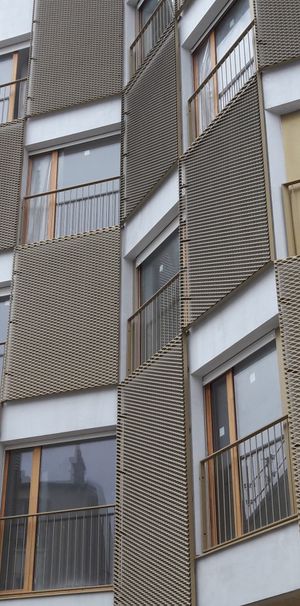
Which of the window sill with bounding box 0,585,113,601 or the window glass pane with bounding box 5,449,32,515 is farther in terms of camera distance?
the window glass pane with bounding box 5,449,32,515

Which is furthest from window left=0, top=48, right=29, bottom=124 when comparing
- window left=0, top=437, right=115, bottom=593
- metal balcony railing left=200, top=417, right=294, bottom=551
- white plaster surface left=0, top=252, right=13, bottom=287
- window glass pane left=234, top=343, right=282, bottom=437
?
metal balcony railing left=200, top=417, right=294, bottom=551

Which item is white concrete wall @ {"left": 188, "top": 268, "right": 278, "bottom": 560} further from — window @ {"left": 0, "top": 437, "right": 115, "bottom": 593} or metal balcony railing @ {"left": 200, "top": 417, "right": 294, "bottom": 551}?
window @ {"left": 0, "top": 437, "right": 115, "bottom": 593}

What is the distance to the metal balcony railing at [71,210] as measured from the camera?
18.5 metres

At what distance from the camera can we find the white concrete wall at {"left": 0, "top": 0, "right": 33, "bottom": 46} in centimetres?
2175

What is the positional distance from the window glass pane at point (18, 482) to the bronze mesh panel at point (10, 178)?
4.19m

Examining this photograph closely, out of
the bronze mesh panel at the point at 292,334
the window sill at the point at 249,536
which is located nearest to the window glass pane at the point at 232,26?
the bronze mesh panel at the point at 292,334

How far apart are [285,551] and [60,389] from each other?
659 cm

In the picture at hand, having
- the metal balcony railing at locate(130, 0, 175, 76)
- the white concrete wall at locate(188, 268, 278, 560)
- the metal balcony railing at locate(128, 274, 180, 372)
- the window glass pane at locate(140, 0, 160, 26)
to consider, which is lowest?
the white concrete wall at locate(188, 268, 278, 560)

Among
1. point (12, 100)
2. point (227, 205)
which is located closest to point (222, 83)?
point (227, 205)

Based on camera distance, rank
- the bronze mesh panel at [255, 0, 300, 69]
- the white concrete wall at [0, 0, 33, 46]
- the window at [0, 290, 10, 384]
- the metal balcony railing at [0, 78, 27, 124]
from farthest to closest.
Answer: the white concrete wall at [0, 0, 33, 46] → the metal balcony railing at [0, 78, 27, 124] → the window at [0, 290, 10, 384] → the bronze mesh panel at [255, 0, 300, 69]

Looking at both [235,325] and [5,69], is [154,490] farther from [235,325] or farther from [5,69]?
[5,69]

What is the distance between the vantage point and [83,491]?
15977 mm

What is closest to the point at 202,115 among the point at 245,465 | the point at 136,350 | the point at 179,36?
the point at 179,36

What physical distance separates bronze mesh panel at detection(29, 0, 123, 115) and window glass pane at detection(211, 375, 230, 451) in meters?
7.72
